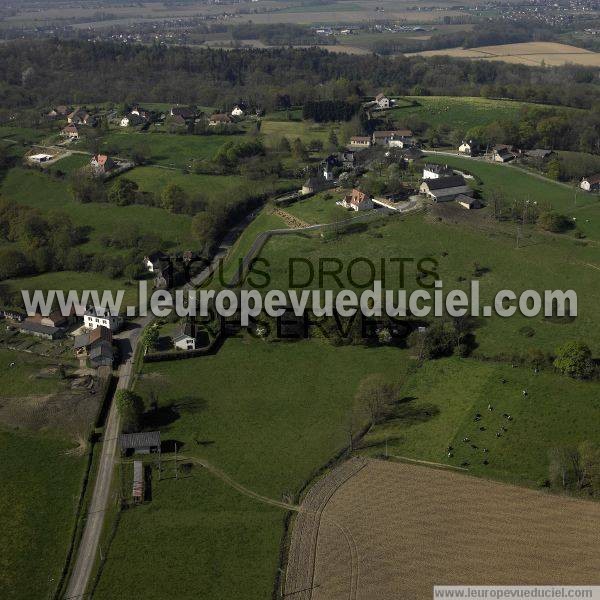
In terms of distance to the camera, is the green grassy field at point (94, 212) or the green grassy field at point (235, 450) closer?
the green grassy field at point (235, 450)

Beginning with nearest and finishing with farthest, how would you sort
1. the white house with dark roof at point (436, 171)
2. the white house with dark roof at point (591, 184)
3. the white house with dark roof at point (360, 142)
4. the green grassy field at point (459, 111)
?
the white house with dark roof at point (591, 184)
the white house with dark roof at point (436, 171)
the white house with dark roof at point (360, 142)
the green grassy field at point (459, 111)

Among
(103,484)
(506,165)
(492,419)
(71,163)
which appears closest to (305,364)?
(492,419)

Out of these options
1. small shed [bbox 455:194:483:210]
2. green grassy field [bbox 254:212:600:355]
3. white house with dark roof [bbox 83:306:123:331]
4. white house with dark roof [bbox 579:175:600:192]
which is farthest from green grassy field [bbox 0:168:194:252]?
white house with dark roof [bbox 579:175:600:192]

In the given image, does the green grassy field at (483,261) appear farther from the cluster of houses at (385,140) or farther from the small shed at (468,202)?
the cluster of houses at (385,140)

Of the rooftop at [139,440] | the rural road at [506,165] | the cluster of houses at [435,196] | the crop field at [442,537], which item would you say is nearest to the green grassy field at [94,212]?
the cluster of houses at [435,196]

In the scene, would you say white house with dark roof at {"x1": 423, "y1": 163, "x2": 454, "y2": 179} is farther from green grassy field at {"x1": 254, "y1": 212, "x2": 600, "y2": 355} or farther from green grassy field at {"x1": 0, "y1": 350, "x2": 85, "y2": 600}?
green grassy field at {"x1": 0, "y1": 350, "x2": 85, "y2": 600}

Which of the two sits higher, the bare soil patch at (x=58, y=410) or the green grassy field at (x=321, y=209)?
the green grassy field at (x=321, y=209)
